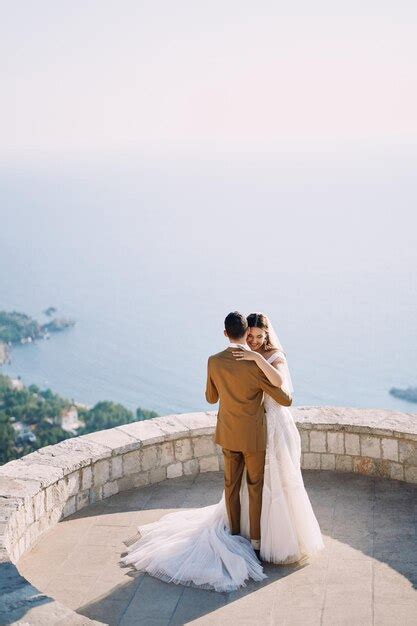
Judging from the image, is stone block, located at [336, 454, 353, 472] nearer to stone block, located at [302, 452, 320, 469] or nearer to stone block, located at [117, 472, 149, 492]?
stone block, located at [302, 452, 320, 469]

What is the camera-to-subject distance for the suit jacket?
15.4 ft

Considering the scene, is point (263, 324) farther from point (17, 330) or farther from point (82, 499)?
point (17, 330)

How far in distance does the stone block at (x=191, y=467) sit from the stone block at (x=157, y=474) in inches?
7.3

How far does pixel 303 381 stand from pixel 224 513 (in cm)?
11897

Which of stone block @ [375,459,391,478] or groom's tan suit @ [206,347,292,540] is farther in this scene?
stone block @ [375,459,391,478]

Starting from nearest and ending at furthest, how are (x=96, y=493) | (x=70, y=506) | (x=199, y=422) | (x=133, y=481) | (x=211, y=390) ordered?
(x=211, y=390)
(x=70, y=506)
(x=96, y=493)
(x=133, y=481)
(x=199, y=422)

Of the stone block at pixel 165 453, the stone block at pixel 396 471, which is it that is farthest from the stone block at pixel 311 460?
the stone block at pixel 165 453

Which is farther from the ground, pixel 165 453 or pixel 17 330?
pixel 165 453

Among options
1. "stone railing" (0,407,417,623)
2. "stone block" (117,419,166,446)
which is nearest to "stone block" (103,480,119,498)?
"stone railing" (0,407,417,623)

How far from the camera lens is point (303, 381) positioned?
403ft

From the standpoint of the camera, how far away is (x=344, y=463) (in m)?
6.30

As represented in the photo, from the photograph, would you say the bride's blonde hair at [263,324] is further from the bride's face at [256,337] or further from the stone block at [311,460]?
the stone block at [311,460]

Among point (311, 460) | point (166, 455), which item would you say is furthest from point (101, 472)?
point (311, 460)

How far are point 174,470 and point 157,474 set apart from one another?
15 centimetres
